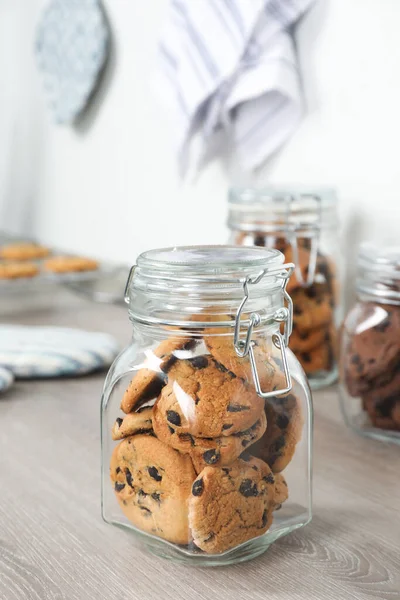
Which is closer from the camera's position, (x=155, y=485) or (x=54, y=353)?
(x=155, y=485)

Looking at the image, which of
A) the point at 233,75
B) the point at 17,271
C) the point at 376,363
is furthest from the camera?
the point at 17,271

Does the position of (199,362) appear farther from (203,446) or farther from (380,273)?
(380,273)

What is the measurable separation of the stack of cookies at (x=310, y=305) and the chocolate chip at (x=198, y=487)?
17.9 inches

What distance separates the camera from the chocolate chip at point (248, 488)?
54cm

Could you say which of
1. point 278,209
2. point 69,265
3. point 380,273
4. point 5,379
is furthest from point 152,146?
point 380,273

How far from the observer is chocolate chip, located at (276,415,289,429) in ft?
1.88

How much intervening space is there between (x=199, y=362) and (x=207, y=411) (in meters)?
0.04

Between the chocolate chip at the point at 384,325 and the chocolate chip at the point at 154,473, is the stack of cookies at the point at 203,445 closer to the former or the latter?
the chocolate chip at the point at 154,473

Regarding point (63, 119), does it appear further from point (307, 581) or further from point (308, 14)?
point (307, 581)

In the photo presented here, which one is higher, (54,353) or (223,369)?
(223,369)

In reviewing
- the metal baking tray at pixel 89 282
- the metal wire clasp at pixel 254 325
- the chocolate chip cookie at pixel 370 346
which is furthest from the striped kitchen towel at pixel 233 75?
the metal wire clasp at pixel 254 325

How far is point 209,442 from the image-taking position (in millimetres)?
539

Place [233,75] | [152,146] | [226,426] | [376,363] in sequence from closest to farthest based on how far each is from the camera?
[226,426]
[376,363]
[233,75]
[152,146]

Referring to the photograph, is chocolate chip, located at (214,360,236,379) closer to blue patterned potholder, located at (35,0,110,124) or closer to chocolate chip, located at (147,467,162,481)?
chocolate chip, located at (147,467,162,481)
